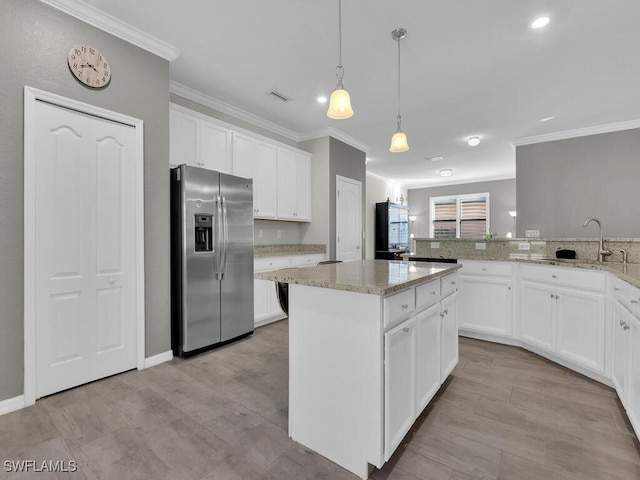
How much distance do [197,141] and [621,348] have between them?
4.02m

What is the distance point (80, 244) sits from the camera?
2.30m

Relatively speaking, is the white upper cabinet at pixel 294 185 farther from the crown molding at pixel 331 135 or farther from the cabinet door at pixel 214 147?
the cabinet door at pixel 214 147

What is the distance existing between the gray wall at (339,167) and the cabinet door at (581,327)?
296 cm

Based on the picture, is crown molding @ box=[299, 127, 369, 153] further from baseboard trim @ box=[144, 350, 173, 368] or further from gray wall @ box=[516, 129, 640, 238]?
baseboard trim @ box=[144, 350, 173, 368]

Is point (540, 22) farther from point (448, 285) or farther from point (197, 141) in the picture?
point (197, 141)

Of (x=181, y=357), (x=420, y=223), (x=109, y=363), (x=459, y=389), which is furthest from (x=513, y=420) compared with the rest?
(x=420, y=223)

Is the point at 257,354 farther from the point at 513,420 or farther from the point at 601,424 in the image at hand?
the point at 601,424

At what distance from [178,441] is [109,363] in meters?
1.18

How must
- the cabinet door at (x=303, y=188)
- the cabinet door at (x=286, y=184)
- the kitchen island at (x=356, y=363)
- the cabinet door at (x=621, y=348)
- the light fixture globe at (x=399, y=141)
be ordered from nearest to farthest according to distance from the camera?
the kitchen island at (x=356, y=363)
the cabinet door at (x=621, y=348)
the light fixture globe at (x=399, y=141)
the cabinet door at (x=286, y=184)
the cabinet door at (x=303, y=188)

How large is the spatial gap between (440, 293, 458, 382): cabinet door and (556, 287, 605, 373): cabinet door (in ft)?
3.39

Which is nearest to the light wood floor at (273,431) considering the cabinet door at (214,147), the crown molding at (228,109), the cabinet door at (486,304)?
the cabinet door at (486,304)

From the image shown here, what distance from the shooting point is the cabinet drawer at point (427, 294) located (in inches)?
68.9

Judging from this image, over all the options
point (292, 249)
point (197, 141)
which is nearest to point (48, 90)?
point (197, 141)

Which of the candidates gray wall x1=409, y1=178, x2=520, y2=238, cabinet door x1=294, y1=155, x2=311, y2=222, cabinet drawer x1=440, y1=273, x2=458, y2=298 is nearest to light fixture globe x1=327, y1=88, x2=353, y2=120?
cabinet drawer x1=440, y1=273, x2=458, y2=298
